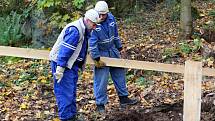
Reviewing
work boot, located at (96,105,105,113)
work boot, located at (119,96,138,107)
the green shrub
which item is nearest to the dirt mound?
work boot, located at (96,105,105,113)

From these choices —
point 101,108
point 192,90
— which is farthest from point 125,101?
point 192,90

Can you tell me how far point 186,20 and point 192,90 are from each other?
6141 mm

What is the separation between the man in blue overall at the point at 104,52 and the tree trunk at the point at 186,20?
3.66m

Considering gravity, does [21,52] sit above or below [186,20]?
below

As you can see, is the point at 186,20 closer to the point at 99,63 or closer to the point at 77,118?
the point at 99,63

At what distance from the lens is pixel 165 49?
9875 millimetres

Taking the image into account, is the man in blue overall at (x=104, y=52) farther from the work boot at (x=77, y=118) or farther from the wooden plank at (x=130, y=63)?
the wooden plank at (x=130, y=63)

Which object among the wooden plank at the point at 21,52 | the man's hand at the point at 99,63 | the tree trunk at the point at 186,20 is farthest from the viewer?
the tree trunk at the point at 186,20

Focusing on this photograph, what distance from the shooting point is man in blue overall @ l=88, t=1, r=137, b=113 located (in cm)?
664

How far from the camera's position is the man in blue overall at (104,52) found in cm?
664

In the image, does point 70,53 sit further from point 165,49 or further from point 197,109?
point 165,49

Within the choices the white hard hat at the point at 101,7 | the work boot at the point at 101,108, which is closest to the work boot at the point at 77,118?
the work boot at the point at 101,108

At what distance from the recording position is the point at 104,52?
22.7 ft

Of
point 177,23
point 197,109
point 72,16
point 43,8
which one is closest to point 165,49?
point 177,23
